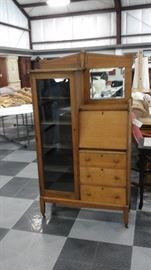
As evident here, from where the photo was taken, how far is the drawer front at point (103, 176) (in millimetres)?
2174

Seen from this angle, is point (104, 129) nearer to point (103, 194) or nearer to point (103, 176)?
point (103, 176)

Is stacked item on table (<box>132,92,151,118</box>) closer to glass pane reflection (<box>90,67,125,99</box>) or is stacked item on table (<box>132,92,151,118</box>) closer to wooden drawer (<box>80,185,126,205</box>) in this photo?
glass pane reflection (<box>90,67,125,99</box>)

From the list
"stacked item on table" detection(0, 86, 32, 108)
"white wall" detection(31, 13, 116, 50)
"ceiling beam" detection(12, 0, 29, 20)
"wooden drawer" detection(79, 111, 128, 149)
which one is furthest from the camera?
"white wall" detection(31, 13, 116, 50)

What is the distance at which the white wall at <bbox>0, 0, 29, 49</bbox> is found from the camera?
1149 cm

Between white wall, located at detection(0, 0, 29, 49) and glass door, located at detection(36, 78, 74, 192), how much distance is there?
10.5 m

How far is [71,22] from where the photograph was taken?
1257cm

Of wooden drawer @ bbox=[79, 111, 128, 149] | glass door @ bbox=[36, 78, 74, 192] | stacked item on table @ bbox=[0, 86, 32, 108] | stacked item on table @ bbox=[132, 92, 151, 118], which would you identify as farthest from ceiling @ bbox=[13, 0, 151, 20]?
wooden drawer @ bbox=[79, 111, 128, 149]

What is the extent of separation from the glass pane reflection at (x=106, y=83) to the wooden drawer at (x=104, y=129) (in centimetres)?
31

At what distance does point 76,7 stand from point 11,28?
320cm

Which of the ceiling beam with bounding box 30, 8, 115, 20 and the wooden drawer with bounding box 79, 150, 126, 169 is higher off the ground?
the ceiling beam with bounding box 30, 8, 115, 20

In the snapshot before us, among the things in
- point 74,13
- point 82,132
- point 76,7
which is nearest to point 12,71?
point 74,13

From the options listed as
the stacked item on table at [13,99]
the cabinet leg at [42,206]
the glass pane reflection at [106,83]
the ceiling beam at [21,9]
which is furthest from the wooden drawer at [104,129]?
the ceiling beam at [21,9]

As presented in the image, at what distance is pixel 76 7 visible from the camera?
39.4 ft

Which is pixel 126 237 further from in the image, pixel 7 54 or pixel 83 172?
pixel 7 54
